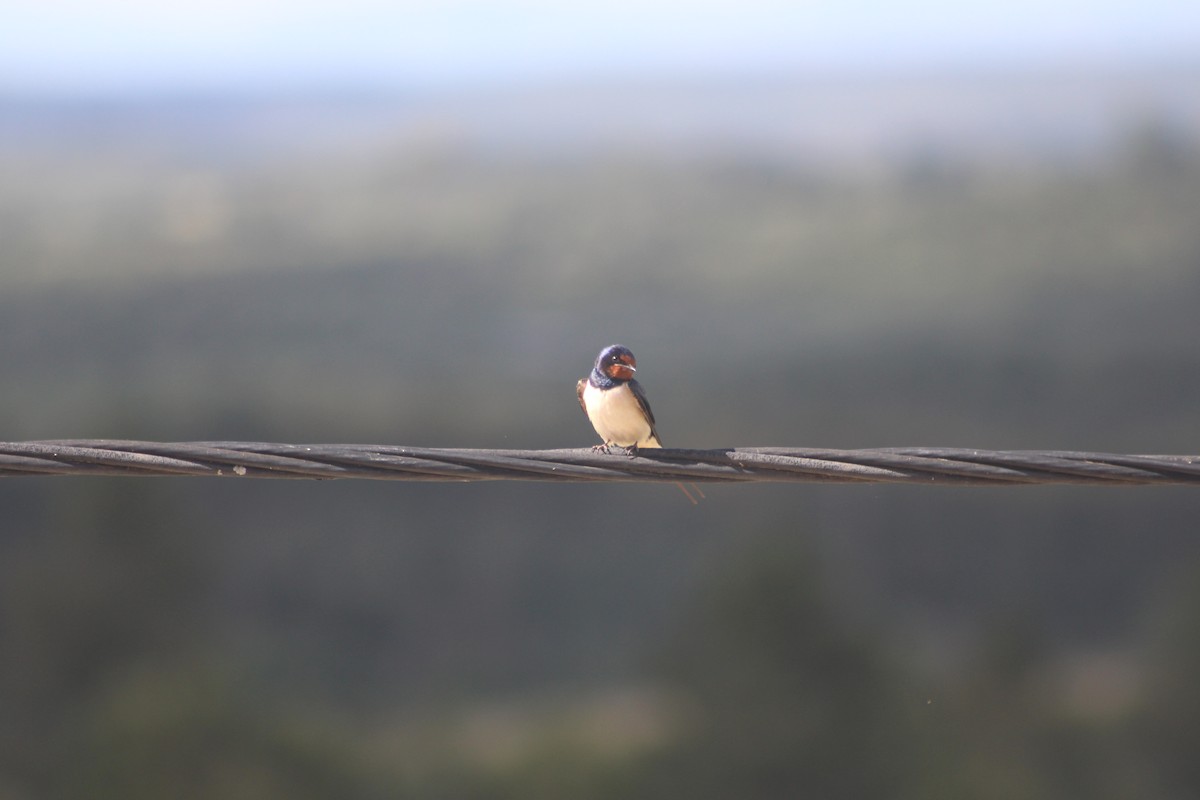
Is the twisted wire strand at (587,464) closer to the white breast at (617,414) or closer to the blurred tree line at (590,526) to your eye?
the white breast at (617,414)

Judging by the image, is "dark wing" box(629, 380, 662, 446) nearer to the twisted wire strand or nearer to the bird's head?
the bird's head

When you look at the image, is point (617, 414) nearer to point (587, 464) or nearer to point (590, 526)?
point (587, 464)

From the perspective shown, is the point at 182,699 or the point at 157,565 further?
the point at 157,565

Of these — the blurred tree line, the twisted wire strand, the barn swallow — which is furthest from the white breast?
the blurred tree line

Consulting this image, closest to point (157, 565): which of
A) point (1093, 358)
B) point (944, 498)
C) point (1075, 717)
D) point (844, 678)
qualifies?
point (844, 678)

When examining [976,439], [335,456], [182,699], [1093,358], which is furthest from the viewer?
[1093,358]

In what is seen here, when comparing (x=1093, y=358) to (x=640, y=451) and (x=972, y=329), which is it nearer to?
(x=972, y=329)
